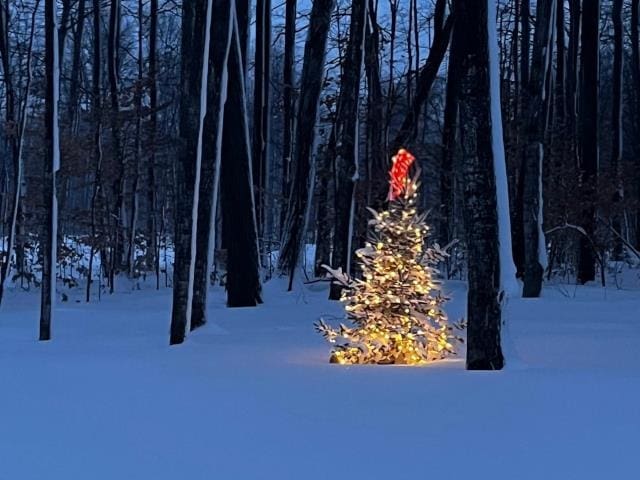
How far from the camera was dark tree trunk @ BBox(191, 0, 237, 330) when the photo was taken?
27.5ft

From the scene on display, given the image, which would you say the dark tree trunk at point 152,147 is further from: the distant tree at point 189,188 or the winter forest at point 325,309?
the distant tree at point 189,188

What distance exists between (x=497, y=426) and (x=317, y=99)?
9.62 metres

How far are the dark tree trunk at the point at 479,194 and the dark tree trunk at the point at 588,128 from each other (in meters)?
11.0

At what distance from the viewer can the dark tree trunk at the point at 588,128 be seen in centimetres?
1592

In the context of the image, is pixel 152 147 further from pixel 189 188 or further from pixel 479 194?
pixel 479 194

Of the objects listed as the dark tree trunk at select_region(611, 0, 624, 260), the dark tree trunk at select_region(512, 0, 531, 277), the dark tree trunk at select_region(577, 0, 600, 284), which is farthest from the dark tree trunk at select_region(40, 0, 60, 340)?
the dark tree trunk at select_region(611, 0, 624, 260)

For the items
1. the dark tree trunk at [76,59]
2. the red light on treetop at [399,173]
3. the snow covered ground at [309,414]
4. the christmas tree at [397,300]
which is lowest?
the snow covered ground at [309,414]

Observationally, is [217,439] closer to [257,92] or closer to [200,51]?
[200,51]

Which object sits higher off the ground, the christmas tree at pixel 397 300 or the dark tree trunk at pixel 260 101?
the dark tree trunk at pixel 260 101

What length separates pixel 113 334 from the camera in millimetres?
9406

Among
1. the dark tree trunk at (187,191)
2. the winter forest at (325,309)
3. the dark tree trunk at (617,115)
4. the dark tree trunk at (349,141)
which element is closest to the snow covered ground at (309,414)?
the winter forest at (325,309)

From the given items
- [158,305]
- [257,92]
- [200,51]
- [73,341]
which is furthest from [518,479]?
[257,92]

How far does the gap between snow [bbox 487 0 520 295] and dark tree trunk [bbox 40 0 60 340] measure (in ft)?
18.1

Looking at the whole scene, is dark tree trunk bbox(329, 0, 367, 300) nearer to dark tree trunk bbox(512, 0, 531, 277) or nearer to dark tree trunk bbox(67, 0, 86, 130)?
dark tree trunk bbox(512, 0, 531, 277)
